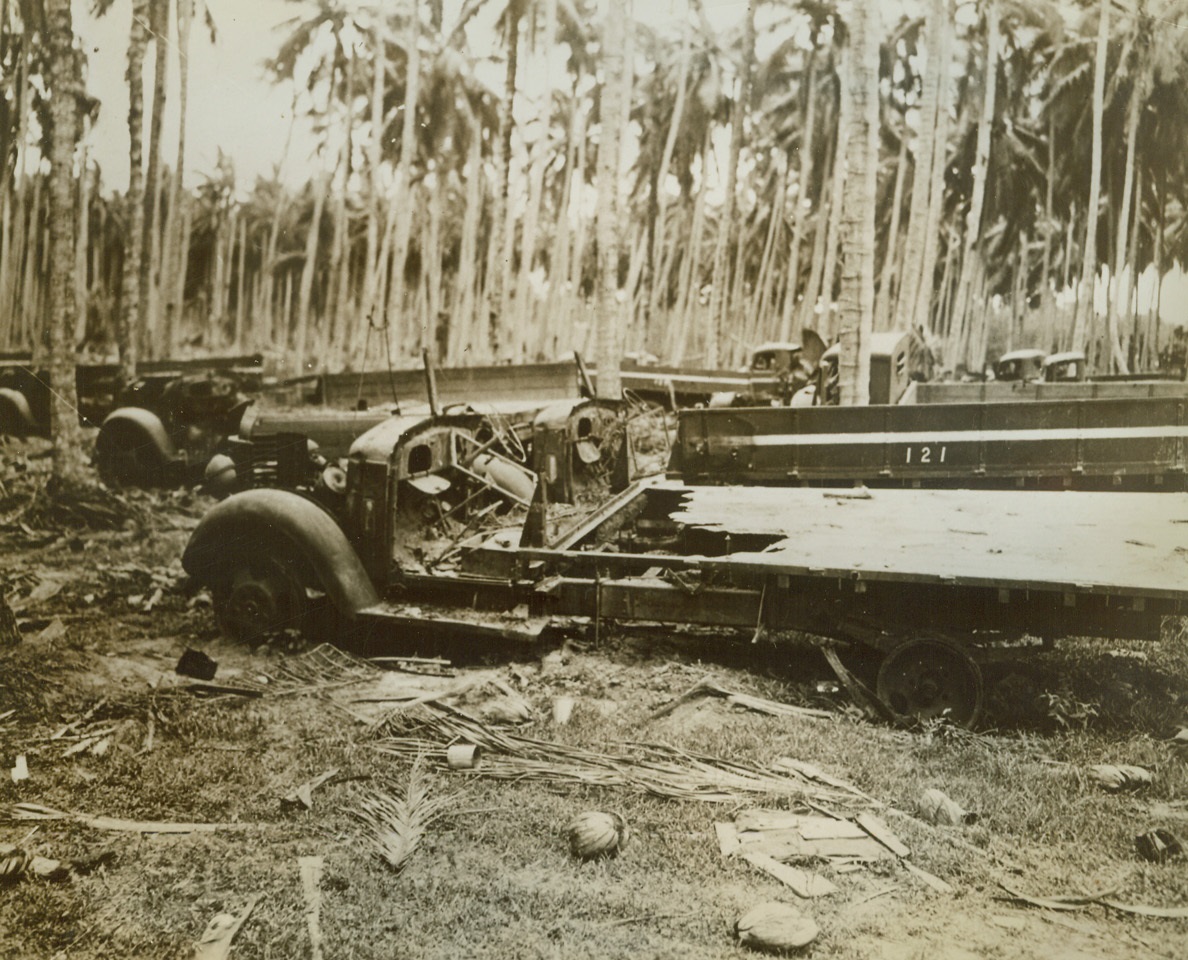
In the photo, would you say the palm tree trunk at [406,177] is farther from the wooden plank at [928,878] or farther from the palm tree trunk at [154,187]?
the wooden plank at [928,878]

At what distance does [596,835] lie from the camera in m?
2.80

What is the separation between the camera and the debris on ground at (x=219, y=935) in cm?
272

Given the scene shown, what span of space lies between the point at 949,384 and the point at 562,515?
355cm

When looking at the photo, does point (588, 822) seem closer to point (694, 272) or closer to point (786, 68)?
point (786, 68)

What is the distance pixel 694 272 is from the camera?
9688 millimetres

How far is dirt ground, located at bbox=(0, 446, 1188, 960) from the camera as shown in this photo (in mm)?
A: 2582

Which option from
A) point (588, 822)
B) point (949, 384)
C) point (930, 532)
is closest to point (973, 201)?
point (949, 384)

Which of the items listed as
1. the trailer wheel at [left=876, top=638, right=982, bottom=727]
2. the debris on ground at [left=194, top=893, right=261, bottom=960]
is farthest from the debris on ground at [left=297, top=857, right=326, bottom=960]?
the trailer wheel at [left=876, top=638, right=982, bottom=727]

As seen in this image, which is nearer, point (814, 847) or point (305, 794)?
point (814, 847)

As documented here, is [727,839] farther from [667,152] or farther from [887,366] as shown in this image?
[887,366]

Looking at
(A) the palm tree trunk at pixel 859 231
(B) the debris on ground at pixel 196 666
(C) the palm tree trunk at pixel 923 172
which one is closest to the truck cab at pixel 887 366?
(A) the palm tree trunk at pixel 859 231

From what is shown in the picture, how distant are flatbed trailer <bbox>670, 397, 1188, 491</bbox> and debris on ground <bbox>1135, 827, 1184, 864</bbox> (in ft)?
8.12

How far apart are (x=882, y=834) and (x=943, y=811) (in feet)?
0.72

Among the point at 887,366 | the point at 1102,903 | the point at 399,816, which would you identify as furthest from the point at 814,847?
the point at 887,366
